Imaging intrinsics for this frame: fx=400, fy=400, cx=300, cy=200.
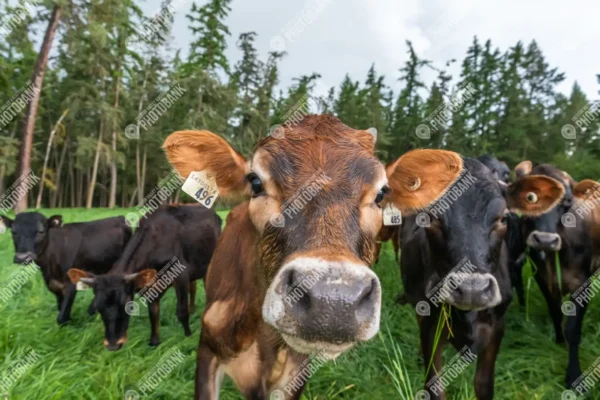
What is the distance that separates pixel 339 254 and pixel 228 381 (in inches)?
101

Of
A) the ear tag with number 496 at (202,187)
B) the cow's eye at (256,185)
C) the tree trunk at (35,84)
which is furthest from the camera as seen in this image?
the tree trunk at (35,84)

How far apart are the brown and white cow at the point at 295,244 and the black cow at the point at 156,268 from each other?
178cm

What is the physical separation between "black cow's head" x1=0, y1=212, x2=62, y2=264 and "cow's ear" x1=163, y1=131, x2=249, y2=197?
463cm

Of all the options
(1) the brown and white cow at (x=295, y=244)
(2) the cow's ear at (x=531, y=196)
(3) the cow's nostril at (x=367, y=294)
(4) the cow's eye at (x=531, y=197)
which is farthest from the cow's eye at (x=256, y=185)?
(4) the cow's eye at (x=531, y=197)

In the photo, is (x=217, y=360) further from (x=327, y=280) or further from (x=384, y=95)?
(x=384, y=95)

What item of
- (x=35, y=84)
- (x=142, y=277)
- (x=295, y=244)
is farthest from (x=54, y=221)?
(x=35, y=84)

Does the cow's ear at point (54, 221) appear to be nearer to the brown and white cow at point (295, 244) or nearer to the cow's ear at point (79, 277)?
the cow's ear at point (79, 277)

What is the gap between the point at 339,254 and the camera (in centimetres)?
159

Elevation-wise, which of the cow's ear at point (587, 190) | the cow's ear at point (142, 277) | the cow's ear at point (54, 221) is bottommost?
the cow's ear at point (54, 221)

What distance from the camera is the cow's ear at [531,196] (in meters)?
3.32

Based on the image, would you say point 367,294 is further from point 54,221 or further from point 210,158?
point 54,221

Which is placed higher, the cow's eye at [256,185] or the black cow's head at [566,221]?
the black cow's head at [566,221]

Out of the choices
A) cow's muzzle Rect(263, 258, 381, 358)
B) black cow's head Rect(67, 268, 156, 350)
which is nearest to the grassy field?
black cow's head Rect(67, 268, 156, 350)

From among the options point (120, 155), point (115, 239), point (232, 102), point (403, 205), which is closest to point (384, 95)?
point (232, 102)
